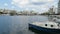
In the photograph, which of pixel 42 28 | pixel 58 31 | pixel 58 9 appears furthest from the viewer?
pixel 58 9

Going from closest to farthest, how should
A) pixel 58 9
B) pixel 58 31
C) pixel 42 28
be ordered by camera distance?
pixel 58 31, pixel 42 28, pixel 58 9

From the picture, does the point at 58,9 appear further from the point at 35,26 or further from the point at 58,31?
the point at 58,31

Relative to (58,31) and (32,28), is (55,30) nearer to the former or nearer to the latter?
(58,31)

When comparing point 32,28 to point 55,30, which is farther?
point 32,28

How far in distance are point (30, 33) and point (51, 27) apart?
21.1 ft

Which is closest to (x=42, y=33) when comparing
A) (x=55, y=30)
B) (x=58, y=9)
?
(x=55, y=30)

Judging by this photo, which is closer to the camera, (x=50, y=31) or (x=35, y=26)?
(x=50, y=31)

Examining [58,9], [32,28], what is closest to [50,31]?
[32,28]

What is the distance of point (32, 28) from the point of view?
54.9 meters

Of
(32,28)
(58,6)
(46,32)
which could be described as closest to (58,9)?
(58,6)

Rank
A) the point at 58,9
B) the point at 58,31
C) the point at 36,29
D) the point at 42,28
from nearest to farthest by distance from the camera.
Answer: the point at 58,31 < the point at 42,28 < the point at 36,29 < the point at 58,9

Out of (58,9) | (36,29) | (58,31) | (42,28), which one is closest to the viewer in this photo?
(58,31)

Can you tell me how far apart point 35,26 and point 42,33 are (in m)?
6.72

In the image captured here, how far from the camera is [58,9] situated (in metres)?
120
